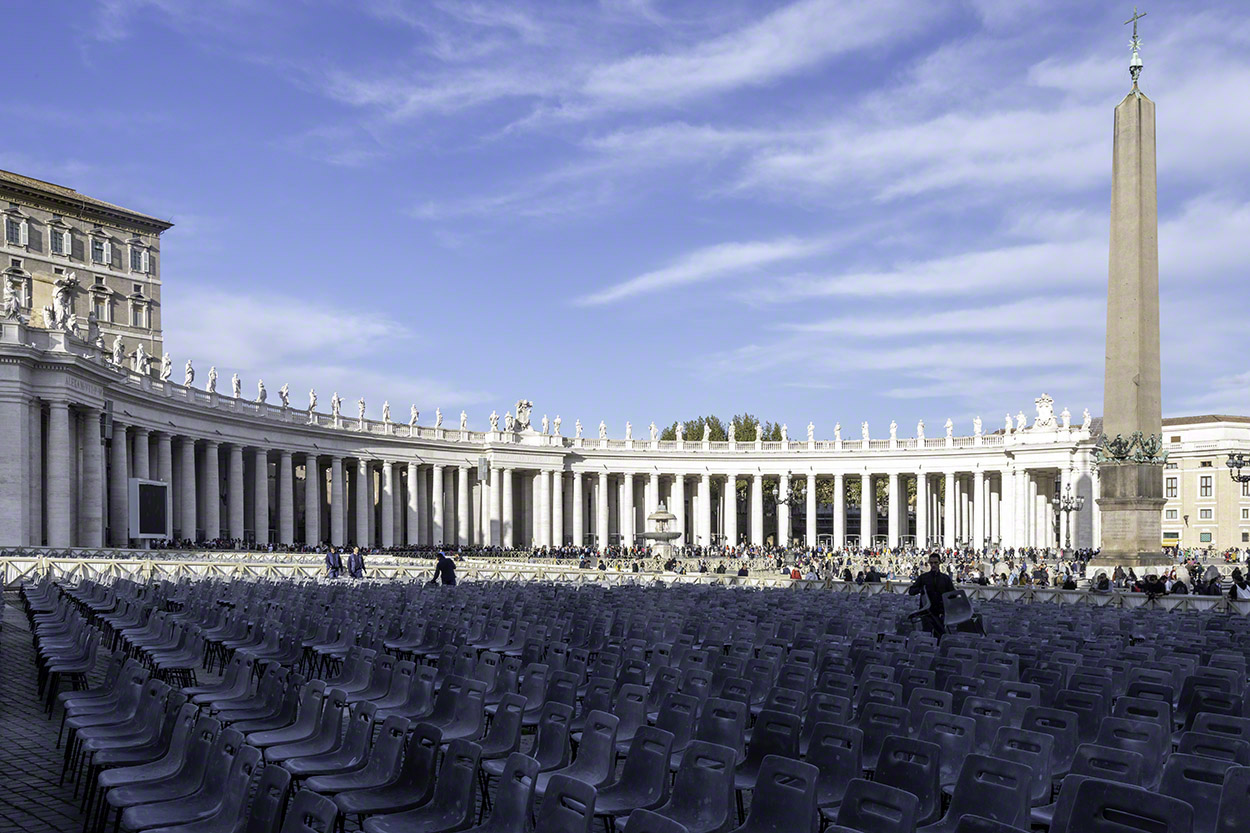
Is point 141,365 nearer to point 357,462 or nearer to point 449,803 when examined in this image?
point 357,462

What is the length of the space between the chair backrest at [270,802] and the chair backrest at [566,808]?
164 centimetres

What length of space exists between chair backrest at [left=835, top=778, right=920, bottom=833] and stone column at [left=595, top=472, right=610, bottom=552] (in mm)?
90477

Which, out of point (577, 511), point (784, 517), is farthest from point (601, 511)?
point (784, 517)

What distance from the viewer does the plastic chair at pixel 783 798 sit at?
21.8 feet

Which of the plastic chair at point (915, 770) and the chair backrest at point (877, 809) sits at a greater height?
the chair backrest at point (877, 809)

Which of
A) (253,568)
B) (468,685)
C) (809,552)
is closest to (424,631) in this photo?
(468,685)

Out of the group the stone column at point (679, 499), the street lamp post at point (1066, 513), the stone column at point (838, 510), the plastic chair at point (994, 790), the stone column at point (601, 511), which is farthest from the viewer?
the stone column at point (679, 499)

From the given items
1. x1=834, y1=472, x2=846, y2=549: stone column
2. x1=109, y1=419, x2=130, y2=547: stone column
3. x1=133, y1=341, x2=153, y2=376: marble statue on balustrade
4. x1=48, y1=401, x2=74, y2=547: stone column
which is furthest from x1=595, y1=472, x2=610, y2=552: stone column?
x1=48, y1=401, x2=74, y2=547: stone column

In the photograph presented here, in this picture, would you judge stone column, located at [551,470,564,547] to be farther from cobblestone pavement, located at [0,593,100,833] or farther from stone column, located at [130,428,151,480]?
cobblestone pavement, located at [0,593,100,833]

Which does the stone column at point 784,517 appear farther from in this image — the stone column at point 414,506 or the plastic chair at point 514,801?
the plastic chair at point 514,801

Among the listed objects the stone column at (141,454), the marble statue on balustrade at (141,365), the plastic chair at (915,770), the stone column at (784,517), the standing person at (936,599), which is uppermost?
the marble statue on balustrade at (141,365)

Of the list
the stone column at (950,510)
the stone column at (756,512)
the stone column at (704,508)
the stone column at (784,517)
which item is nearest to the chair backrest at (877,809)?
the stone column at (784,517)

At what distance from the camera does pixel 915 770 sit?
Answer: 7.33m

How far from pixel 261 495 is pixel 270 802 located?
236 ft
